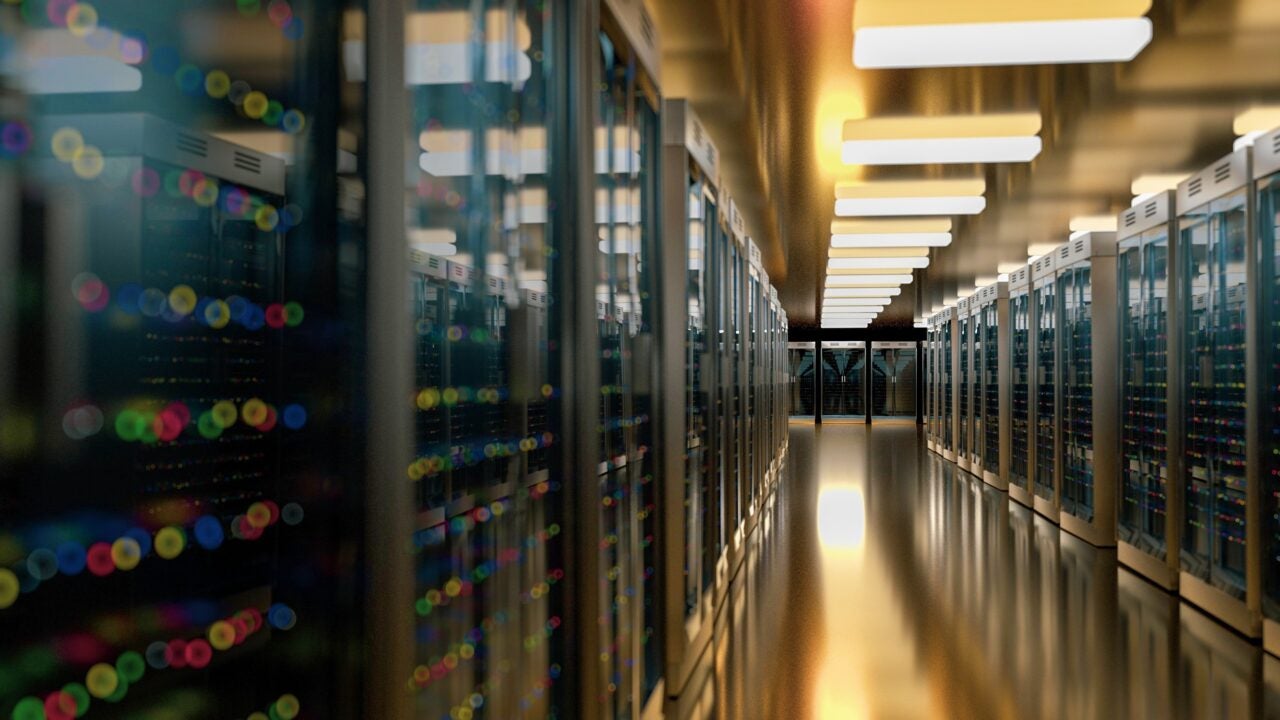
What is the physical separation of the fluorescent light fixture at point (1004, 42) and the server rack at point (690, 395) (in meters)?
1.08

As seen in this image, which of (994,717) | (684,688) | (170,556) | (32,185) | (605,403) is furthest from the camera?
(684,688)

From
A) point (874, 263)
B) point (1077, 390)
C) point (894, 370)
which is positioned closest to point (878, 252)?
point (874, 263)

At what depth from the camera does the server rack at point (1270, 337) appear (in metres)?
4.74

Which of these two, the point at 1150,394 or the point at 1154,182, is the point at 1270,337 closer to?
the point at 1150,394

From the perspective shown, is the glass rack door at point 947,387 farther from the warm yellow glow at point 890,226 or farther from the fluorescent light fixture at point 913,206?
the fluorescent light fixture at point 913,206

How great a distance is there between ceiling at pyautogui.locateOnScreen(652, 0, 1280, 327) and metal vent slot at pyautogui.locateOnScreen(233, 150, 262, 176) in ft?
13.5

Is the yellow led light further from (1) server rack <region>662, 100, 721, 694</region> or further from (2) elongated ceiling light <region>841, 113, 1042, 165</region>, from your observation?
(1) server rack <region>662, 100, 721, 694</region>

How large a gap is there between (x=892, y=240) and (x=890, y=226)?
0.80 metres

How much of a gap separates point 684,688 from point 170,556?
365 centimetres

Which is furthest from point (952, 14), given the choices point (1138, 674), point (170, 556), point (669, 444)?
point (170, 556)

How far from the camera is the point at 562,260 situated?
7.16 ft

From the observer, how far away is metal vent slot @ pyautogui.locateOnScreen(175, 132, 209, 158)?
0.88m

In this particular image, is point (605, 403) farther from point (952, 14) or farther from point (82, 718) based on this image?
point (952, 14)

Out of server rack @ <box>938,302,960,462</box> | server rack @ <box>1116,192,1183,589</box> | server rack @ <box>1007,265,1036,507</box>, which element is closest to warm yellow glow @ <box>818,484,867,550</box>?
server rack @ <box>1007,265,1036,507</box>
